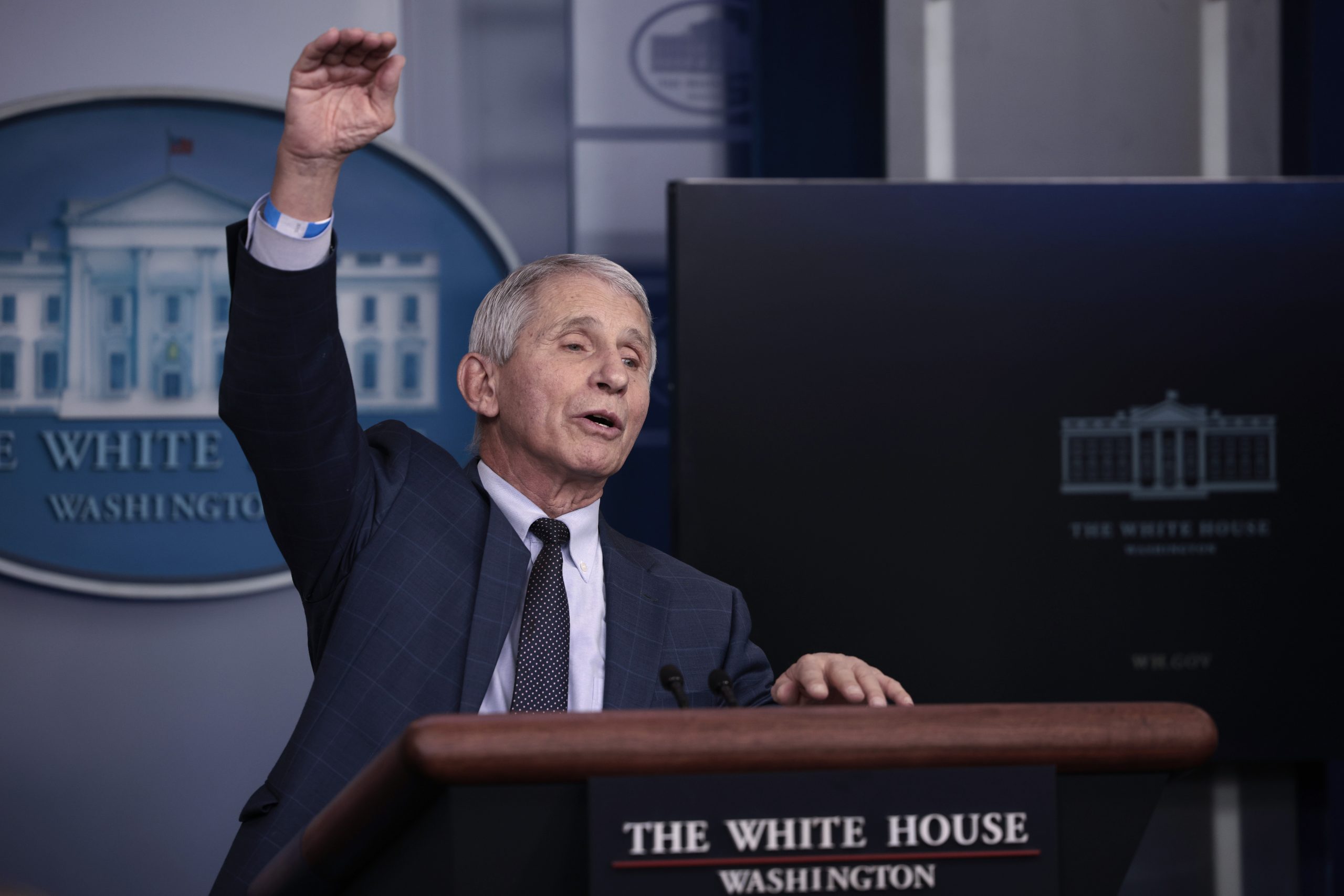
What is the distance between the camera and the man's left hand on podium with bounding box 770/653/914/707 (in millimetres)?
1098

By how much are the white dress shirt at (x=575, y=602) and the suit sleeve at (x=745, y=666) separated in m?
0.18

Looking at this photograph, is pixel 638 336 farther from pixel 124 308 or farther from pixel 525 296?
pixel 124 308

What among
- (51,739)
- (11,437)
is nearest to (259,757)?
(51,739)

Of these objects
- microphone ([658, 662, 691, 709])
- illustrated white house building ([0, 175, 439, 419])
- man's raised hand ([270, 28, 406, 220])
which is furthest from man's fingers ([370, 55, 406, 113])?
illustrated white house building ([0, 175, 439, 419])

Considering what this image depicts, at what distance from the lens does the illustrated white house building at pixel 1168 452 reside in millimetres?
2479

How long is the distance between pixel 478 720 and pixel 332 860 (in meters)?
0.19

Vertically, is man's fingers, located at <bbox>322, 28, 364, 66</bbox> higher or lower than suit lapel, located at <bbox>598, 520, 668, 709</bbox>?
higher

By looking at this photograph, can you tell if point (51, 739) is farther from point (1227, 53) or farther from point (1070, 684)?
point (1227, 53)

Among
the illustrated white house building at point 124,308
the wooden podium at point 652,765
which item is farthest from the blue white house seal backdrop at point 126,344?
the wooden podium at point 652,765

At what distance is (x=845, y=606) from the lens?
2.42 m

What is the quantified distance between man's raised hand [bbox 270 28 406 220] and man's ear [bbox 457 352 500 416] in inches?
16.9

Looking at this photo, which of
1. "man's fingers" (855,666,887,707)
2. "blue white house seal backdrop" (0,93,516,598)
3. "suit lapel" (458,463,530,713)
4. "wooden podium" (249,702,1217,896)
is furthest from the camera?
"blue white house seal backdrop" (0,93,516,598)

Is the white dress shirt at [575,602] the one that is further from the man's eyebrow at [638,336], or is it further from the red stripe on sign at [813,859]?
the red stripe on sign at [813,859]

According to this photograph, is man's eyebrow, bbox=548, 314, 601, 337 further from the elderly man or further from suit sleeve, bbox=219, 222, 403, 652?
suit sleeve, bbox=219, 222, 403, 652
